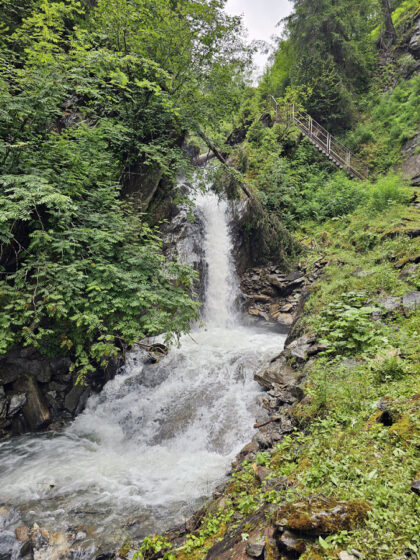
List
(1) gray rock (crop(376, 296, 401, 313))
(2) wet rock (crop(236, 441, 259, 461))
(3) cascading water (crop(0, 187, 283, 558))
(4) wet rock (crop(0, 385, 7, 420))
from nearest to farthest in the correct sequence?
(3) cascading water (crop(0, 187, 283, 558)), (2) wet rock (crop(236, 441, 259, 461)), (1) gray rock (crop(376, 296, 401, 313)), (4) wet rock (crop(0, 385, 7, 420))

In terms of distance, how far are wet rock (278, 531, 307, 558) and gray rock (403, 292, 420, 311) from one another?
12.1ft

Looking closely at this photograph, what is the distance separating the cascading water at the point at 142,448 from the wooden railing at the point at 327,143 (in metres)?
11.3

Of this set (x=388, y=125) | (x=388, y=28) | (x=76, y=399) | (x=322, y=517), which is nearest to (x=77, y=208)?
(x=322, y=517)

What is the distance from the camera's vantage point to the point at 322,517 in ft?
5.80

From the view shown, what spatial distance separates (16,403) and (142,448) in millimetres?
2915

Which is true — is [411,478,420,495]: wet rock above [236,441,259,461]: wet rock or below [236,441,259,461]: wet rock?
above

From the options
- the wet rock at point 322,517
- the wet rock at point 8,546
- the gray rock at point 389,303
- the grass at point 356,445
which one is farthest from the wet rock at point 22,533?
the gray rock at point 389,303

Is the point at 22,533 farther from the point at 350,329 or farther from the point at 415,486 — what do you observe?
the point at 350,329

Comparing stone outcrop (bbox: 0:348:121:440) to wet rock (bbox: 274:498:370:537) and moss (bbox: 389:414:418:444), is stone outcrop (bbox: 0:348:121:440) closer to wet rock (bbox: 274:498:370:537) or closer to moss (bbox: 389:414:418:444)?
wet rock (bbox: 274:498:370:537)

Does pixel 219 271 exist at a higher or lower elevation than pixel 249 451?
higher

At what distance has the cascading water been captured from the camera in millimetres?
4086

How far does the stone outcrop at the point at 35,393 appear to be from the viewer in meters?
5.85

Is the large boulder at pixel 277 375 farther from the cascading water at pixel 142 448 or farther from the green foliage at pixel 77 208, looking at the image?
the green foliage at pixel 77 208

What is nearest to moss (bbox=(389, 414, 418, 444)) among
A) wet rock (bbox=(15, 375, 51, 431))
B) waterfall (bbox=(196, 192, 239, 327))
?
wet rock (bbox=(15, 375, 51, 431))
